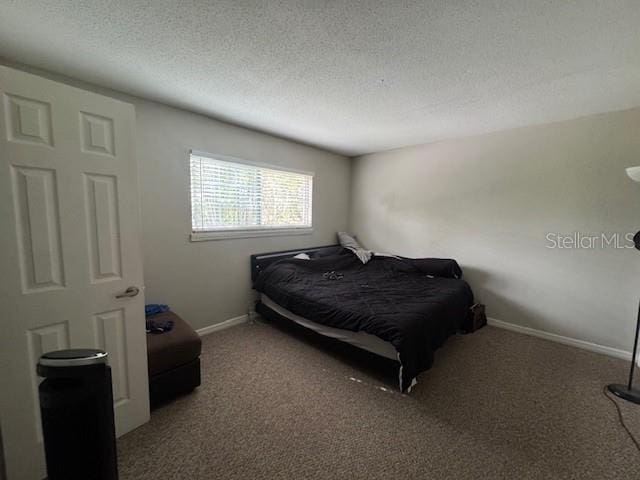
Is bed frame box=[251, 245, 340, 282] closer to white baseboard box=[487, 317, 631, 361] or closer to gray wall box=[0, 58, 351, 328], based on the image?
gray wall box=[0, 58, 351, 328]

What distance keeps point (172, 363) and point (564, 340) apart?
12.6ft

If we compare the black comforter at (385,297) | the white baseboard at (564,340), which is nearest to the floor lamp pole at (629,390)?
the white baseboard at (564,340)

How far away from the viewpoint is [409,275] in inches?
136

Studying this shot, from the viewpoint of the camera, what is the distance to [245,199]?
322 cm

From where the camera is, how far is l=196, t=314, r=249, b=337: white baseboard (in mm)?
2924

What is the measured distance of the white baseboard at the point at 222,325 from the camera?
Answer: 2924 millimetres

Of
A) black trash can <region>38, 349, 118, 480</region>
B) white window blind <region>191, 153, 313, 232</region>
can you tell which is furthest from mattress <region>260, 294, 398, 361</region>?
black trash can <region>38, 349, 118, 480</region>

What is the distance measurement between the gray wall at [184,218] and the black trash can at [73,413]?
1907 millimetres

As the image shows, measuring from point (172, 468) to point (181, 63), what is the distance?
2.48 metres

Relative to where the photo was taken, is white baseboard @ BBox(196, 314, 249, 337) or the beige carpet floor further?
white baseboard @ BBox(196, 314, 249, 337)

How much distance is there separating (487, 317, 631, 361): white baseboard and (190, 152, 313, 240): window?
283cm

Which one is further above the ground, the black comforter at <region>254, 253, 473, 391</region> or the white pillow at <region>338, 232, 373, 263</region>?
the white pillow at <region>338, 232, 373, 263</region>

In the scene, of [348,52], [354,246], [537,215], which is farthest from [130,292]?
[537,215]

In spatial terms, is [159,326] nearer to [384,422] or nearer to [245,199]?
[245,199]
